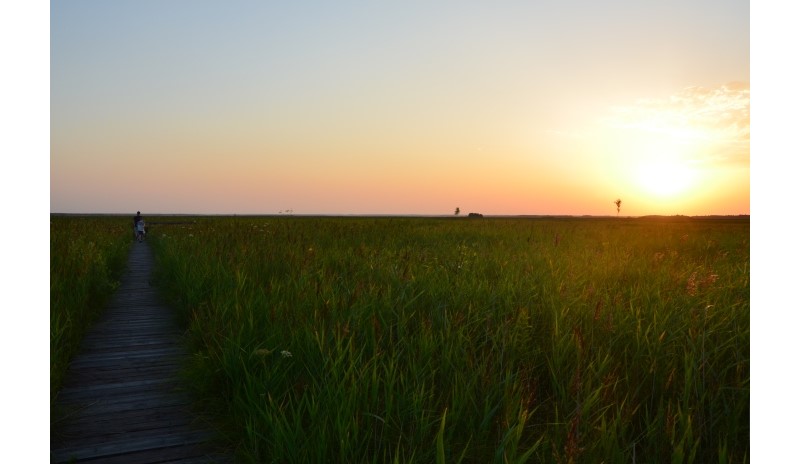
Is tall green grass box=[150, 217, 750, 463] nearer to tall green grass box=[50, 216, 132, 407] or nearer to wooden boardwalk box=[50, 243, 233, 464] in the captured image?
wooden boardwalk box=[50, 243, 233, 464]

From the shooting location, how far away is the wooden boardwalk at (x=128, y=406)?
2377mm

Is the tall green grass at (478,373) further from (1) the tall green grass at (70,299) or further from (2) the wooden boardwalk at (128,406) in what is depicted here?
(1) the tall green grass at (70,299)

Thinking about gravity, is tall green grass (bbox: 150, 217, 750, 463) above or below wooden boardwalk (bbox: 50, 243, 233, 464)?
above

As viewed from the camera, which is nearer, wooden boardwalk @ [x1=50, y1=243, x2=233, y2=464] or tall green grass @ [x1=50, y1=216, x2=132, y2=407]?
wooden boardwalk @ [x1=50, y1=243, x2=233, y2=464]

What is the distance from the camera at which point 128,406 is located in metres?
2.92

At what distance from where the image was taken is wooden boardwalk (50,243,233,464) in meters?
2.38

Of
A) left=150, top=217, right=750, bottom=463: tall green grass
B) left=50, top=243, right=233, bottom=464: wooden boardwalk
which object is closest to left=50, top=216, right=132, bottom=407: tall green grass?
left=50, top=243, right=233, bottom=464: wooden boardwalk

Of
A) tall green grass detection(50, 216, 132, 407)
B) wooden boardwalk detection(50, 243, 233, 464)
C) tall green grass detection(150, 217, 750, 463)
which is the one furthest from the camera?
tall green grass detection(50, 216, 132, 407)

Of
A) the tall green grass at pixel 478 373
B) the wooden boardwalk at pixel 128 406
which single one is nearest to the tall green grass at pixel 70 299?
the wooden boardwalk at pixel 128 406

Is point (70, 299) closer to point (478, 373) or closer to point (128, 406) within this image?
point (128, 406)
